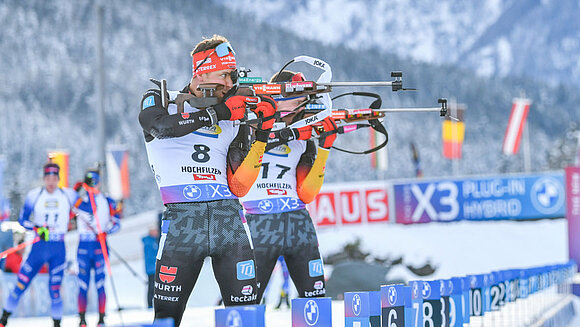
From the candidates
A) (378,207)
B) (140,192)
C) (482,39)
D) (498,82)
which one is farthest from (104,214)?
(482,39)

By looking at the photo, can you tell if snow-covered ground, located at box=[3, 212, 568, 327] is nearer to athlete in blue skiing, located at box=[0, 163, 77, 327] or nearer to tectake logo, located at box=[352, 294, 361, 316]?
athlete in blue skiing, located at box=[0, 163, 77, 327]

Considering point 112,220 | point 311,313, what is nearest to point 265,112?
point 311,313

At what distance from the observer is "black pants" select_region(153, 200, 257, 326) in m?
5.10

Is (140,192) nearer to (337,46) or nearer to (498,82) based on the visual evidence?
(337,46)

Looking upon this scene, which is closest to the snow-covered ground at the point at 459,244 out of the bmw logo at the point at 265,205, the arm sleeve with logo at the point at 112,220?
the arm sleeve with logo at the point at 112,220

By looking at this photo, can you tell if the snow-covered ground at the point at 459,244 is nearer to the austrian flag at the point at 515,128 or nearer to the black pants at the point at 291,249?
the austrian flag at the point at 515,128

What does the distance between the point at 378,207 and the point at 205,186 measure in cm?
2002

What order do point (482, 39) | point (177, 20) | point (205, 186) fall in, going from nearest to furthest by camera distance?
point (205, 186)
point (177, 20)
point (482, 39)

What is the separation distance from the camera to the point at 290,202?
7152 mm

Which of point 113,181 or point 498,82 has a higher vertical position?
point 498,82

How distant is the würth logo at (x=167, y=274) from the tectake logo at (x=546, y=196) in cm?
1961

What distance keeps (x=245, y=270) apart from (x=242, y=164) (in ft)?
2.14

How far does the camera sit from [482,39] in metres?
197

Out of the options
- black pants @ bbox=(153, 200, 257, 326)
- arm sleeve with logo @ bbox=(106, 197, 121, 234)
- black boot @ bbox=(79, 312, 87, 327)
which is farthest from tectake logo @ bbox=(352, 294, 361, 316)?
arm sleeve with logo @ bbox=(106, 197, 121, 234)
